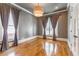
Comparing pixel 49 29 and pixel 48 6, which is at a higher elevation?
pixel 48 6

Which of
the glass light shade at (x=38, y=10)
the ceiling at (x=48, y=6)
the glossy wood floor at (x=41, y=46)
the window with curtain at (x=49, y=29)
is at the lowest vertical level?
the glossy wood floor at (x=41, y=46)

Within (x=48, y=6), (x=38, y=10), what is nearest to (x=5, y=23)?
(x=38, y=10)

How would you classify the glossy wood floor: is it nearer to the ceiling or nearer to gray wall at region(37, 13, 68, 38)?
gray wall at region(37, 13, 68, 38)

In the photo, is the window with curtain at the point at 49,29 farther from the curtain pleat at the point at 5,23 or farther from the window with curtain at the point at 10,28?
the curtain pleat at the point at 5,23

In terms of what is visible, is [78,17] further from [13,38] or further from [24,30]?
A: [13,38]

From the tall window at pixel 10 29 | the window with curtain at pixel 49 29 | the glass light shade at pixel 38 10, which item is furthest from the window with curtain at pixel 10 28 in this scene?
the window with curtain at pixel 49 29

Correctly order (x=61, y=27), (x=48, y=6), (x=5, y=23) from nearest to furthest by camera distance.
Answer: (x=48, y=6)
(x=61, y=27)
(x=5, y=23)

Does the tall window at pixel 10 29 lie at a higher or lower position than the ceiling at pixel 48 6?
lower

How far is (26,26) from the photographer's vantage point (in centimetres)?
272

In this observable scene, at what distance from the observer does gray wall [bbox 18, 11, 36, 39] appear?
2605 millimetres

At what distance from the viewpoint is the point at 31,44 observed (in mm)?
2580

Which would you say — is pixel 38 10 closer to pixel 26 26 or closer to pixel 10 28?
pixel 26 26

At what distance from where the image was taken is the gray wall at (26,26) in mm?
2605

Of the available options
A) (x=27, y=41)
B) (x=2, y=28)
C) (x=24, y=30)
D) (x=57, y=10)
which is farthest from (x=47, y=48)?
(x=2, y=28)
